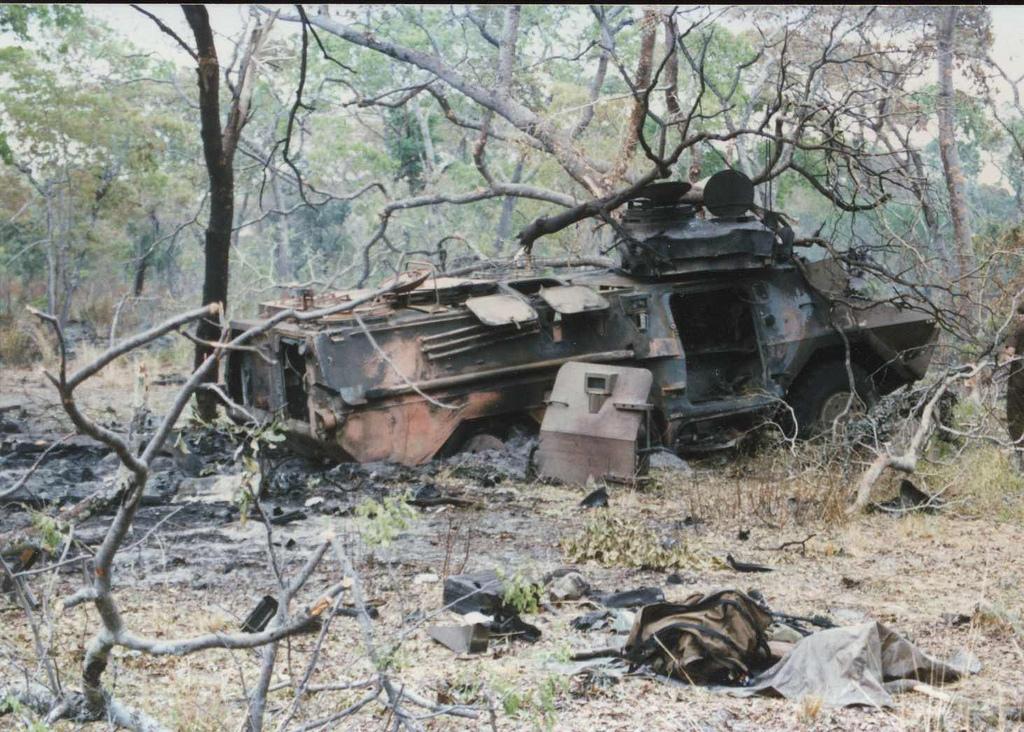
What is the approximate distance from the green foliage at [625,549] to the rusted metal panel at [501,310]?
9.75ft

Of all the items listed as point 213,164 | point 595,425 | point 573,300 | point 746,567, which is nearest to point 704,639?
point 746,567

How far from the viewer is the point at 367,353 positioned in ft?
33.1

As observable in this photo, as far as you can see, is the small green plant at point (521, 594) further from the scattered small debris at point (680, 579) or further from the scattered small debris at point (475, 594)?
the scattered small debris at point (680, 579)

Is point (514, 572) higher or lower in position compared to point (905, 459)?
lower

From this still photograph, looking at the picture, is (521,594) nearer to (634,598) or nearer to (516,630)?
(516,630)

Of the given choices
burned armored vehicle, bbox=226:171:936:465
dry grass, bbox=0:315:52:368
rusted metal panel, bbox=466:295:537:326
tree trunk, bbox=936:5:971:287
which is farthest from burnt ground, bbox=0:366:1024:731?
dry grass, bbox=0:315:52:368

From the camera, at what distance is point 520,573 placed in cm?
504

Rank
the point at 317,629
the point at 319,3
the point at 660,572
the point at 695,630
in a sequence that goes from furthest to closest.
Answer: the point at 319,3, the point at 660,572, the point at 317,629, the point at 695,630

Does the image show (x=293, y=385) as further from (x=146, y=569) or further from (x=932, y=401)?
(x=932, y=401)

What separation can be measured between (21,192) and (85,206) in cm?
151

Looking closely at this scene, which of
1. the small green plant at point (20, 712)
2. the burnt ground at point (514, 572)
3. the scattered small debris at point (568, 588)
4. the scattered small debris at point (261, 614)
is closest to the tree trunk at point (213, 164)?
the burnt ground at point (514, 572)

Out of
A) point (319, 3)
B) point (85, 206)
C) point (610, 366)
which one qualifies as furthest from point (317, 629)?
point (85, 206)

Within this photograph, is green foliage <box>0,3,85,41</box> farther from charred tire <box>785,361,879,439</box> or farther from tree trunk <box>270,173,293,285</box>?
charred tire <box>785,361,879,439</box>

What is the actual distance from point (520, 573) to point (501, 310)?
227 inches
